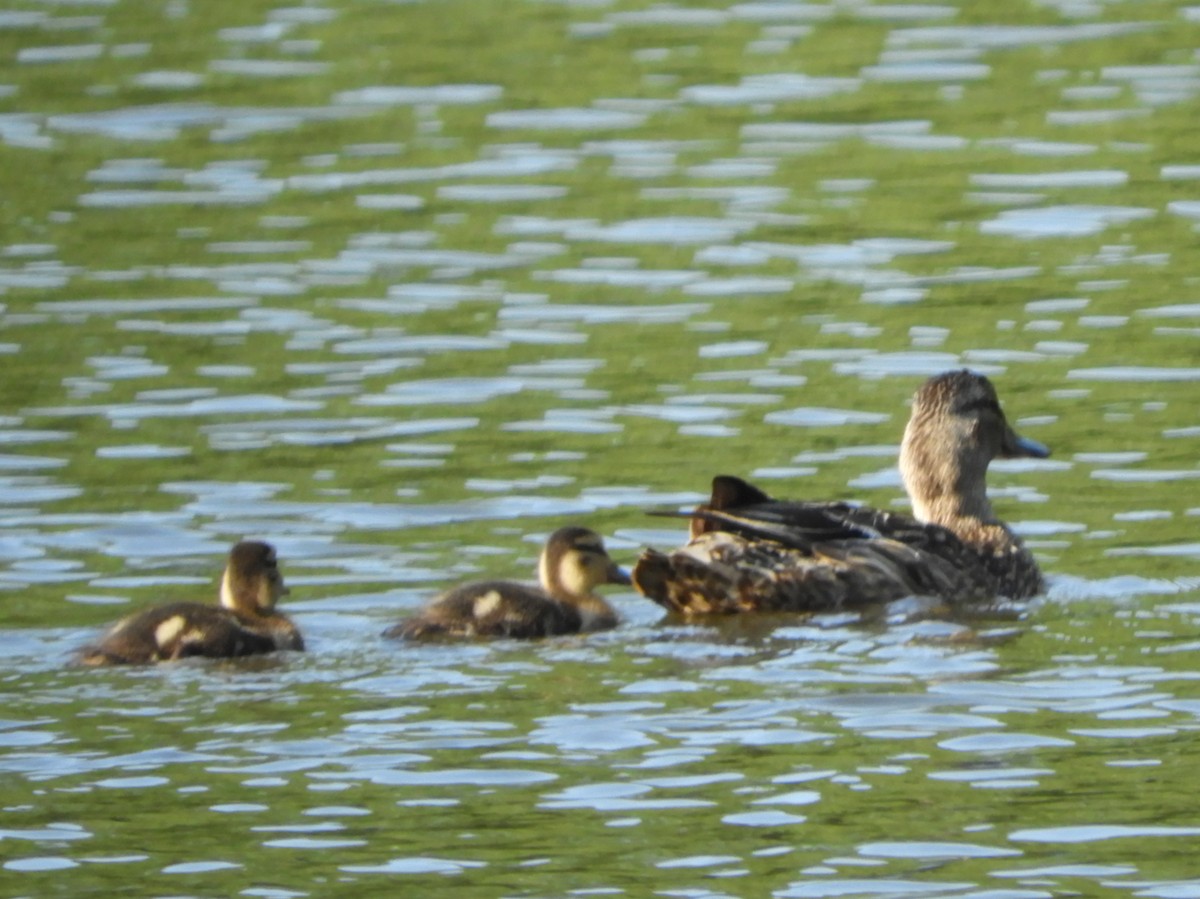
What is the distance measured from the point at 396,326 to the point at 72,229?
2764 mm

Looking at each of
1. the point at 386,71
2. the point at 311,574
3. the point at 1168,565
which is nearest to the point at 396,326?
the point at 311,574

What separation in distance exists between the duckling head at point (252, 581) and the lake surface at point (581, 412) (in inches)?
9.2

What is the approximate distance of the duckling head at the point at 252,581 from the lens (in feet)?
28.6

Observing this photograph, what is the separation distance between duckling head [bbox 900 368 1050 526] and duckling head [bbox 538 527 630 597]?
1.44 meters

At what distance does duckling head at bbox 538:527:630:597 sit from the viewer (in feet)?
29.5

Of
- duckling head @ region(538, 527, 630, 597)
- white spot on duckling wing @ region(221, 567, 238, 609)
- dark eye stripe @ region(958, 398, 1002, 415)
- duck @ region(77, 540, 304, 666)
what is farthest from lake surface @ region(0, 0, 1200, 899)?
dark eye stripe @ region(958, 398, 1002, 415)

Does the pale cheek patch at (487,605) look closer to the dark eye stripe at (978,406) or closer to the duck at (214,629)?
the duck at (214,629)

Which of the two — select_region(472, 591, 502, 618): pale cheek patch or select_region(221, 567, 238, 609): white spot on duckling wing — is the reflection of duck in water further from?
select_region(221, 567, 238, 609): white spot on duckling wing

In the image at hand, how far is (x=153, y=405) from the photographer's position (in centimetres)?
1188

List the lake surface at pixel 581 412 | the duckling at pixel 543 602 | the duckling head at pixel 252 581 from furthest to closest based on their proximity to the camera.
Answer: the duckling head at pixel 252 581, the duckling at pixel 543 602, the lake surface at pixel 581 412

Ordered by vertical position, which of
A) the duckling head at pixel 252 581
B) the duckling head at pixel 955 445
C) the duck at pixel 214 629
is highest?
the duckling head at pixel 955 445

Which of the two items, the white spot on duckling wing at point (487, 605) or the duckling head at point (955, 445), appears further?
the duckling head at point (955, 445)

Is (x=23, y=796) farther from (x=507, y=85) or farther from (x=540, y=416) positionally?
(x=507, y=85)

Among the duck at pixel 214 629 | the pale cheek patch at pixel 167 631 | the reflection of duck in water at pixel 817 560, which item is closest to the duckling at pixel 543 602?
the reflection of duck in water at pixel 817 560
